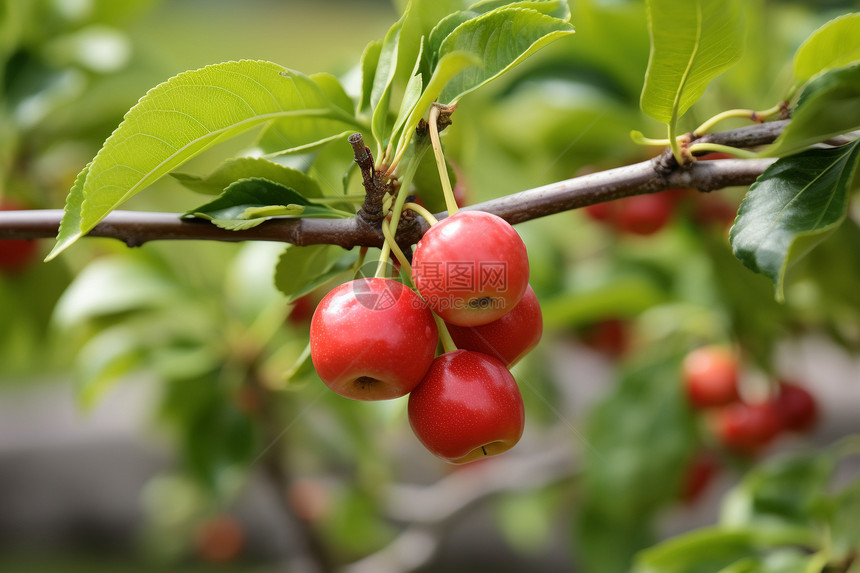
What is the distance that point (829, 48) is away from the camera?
0.56 meters

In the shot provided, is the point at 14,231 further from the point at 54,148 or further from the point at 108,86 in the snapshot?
the point at 54,148

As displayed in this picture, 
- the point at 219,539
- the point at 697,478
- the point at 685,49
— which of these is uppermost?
the point at 685,49

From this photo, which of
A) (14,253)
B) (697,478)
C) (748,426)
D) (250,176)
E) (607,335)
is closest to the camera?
(250,176)

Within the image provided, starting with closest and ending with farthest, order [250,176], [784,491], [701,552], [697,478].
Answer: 1. [250,176]
2. [701,552]
3. [784,491]
4. [697,478]

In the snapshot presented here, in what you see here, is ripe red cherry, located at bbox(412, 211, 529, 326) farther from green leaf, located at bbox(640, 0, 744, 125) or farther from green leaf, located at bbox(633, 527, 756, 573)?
green leaf, located at bbox(633, 527, 756, 573)

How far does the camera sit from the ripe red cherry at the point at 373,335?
1.55ft

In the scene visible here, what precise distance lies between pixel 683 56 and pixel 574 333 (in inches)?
46.4

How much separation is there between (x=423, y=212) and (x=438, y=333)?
9 centimetres

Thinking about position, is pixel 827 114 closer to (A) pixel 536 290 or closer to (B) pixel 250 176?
(B) pixel 250 176

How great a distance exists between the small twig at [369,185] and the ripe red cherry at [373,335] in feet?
0.20

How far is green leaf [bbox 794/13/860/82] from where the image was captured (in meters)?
0.54

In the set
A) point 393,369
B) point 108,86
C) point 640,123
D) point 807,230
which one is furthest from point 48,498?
point 807,230

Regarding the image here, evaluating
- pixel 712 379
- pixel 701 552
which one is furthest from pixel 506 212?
pixel 712 379

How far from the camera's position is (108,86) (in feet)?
4.01
